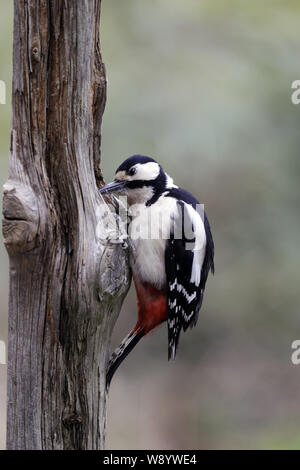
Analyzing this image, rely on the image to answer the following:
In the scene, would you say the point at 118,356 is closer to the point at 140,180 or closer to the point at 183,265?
the point at 183,265

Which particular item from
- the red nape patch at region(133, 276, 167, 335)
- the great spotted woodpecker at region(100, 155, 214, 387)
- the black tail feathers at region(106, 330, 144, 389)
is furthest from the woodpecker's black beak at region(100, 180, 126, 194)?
the black tail feathers at region(106, 330, 144, 389)

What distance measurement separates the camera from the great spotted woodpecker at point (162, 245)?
102 inches

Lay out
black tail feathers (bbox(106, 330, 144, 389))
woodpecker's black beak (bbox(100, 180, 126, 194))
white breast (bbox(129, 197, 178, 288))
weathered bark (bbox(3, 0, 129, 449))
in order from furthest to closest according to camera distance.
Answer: white breast (bbox(129, 197, 178, 288)) < woodpecker's black beak (bbox(100, 180, 126, 194)) < black tail feathers (bbox(106, 330, 144, 389)) < weathered bark (bbox(3, 0, 129, 449))

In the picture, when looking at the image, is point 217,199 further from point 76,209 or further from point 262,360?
point 76,209

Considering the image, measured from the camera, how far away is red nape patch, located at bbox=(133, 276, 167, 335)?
8.54 feet

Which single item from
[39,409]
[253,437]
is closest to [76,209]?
[39,409]

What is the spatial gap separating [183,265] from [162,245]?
118 mm

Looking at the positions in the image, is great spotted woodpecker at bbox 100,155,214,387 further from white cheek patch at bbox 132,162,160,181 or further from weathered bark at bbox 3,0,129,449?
weathered bark at bbox 3,0,129,449

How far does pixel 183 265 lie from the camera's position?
2.62 meters

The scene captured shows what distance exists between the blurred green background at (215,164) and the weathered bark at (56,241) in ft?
7.43

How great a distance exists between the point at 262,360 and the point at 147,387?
101 cm

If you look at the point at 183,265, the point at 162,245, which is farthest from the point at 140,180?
the point at 183,265

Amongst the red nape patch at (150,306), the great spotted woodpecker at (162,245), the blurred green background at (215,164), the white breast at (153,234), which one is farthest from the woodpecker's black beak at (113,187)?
Answer: the blurred green background at (215,164)
